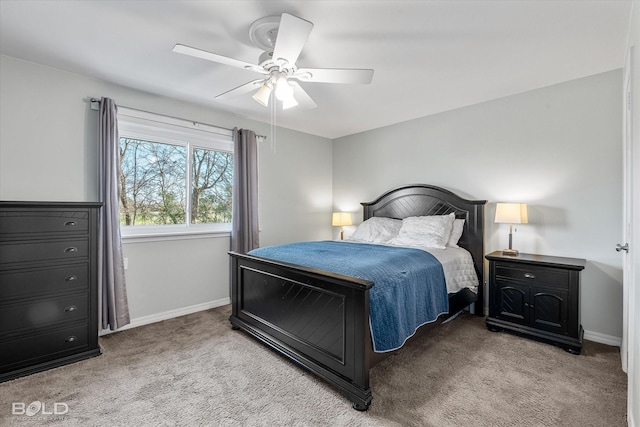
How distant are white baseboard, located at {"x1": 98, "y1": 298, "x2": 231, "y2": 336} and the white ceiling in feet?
8.03

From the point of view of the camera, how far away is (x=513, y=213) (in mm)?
3057

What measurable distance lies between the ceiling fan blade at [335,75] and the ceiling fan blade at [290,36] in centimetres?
17

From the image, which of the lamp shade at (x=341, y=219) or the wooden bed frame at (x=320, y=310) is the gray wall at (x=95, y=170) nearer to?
the lamp shade at (x=341, y=219)

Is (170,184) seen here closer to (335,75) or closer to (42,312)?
(42,312)

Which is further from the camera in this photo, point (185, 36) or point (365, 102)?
point (365, 102)

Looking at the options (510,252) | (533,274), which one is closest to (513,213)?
(510,252)

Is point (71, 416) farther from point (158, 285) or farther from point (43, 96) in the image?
point (43, 96)

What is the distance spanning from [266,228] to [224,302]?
114 cm

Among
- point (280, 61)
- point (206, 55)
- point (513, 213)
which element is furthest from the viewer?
point (513, 213)

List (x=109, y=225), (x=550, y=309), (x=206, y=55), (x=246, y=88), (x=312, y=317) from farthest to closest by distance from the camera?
1. (x=109, y=225)
2. (x=550, y=309)
3. (x=246, y=88)
4. (x=312, y=317)
5. (x=206, y=55)

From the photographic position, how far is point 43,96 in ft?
8.80

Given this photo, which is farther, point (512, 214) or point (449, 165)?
point (449, 165)

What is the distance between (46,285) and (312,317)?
2073 millimetres

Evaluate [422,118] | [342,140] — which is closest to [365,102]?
[422,118]
